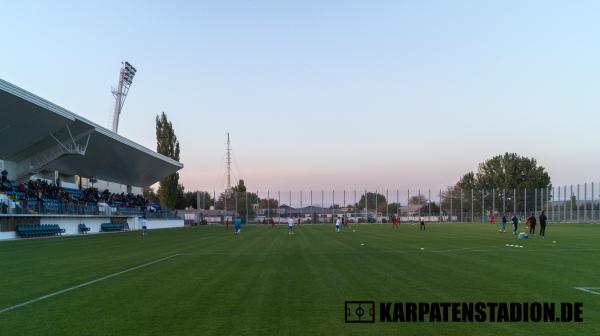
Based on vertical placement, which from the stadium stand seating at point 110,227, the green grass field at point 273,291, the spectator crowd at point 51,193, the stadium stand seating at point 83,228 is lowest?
the stadium stand seating at point 110,227

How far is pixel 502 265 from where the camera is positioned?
15.6 m

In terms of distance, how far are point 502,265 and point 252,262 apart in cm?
843

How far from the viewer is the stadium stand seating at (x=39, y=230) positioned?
3722 cm

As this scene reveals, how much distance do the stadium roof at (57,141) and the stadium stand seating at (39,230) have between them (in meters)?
6.83

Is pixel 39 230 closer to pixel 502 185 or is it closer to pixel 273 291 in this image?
pixel 273 291

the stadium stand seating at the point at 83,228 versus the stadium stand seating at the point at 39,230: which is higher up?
the stadium stand seating at the point at 39,230

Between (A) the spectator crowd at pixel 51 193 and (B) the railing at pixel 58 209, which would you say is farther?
(A) the spectator crowd at pixel 51 193

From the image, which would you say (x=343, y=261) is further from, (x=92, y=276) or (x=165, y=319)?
(x=165, y=319)

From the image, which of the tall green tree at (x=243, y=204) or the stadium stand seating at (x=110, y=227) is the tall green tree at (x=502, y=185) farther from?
the stadium stand seating at (x=110, y=227)

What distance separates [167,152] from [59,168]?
31.6 meters

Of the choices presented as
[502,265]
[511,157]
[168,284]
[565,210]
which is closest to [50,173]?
[168,284]

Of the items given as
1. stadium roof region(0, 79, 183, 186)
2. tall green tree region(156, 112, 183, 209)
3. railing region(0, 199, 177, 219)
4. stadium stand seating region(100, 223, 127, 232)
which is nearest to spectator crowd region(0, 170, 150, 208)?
railing region(0, 199, 177, 219)

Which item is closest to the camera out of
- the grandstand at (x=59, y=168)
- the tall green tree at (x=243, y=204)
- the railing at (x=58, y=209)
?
the railing at (x=58, y=209)

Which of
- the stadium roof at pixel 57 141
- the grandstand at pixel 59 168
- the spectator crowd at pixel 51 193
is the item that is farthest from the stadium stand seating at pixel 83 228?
the stadium roof at pixel 57 141
